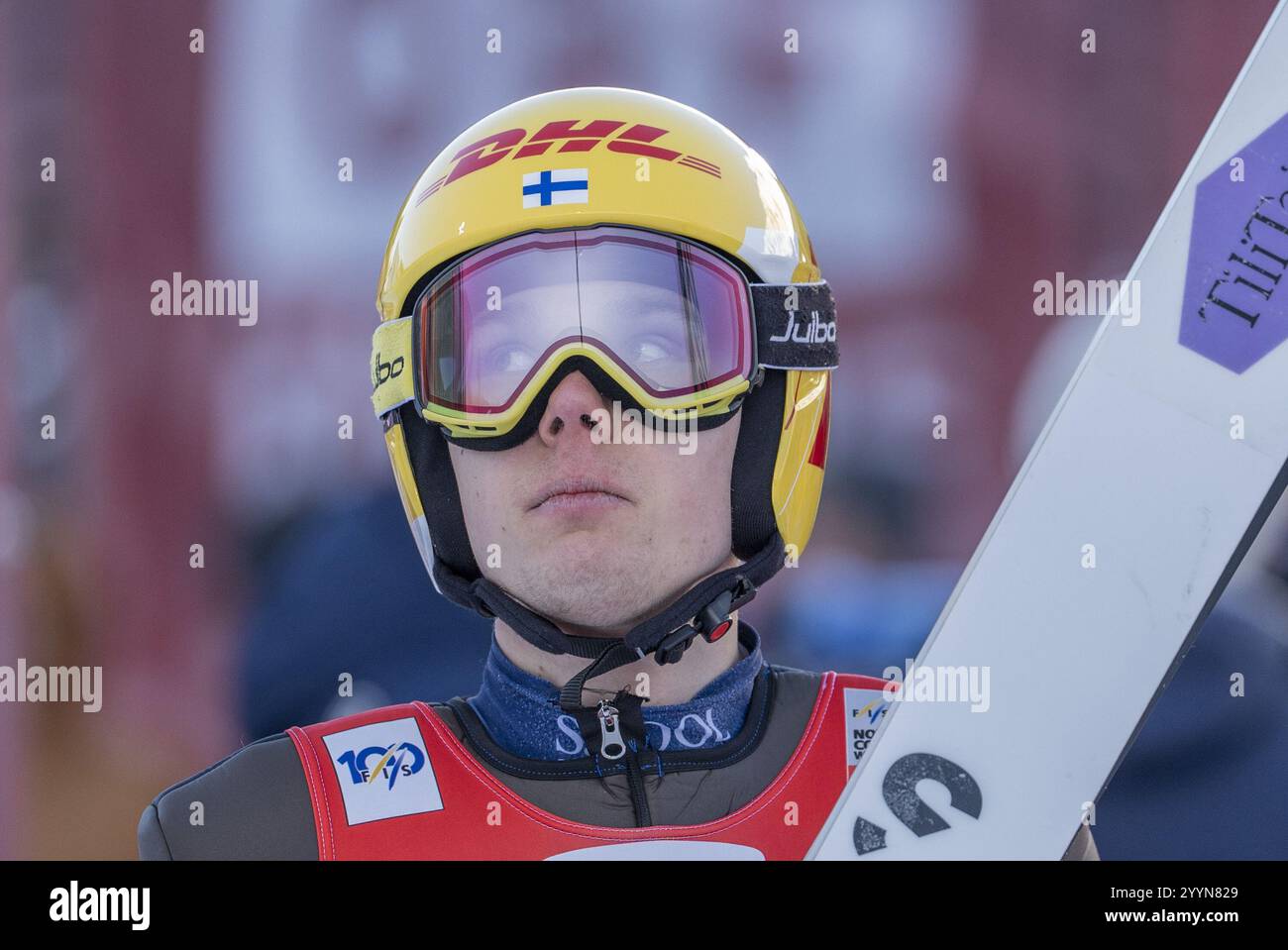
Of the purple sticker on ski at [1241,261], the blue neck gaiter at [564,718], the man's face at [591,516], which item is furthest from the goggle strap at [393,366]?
the purple sticker on ski at [1241,261]

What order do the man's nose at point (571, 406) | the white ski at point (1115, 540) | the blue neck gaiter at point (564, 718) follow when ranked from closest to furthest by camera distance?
the white ski at point (1115, 540) → the man's nose at point (571, 406) → the blue neck gaiter at point (564, 718)

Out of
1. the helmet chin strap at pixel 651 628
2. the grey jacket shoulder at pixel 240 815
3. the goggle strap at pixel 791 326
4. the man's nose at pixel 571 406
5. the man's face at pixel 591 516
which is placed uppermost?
the goggle strap at pixel 791 326

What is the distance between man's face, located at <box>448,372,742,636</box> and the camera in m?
2.05

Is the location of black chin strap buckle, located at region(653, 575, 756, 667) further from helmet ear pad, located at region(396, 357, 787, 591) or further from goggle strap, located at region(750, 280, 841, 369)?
goggle strap, located at region(750, 280, 841, 369)

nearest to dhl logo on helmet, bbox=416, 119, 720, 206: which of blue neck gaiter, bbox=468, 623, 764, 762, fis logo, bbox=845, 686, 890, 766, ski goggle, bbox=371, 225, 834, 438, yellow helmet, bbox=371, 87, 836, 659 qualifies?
yellow helmet, bbox=371, 87, 836, 659

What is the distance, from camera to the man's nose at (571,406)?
6.70ft

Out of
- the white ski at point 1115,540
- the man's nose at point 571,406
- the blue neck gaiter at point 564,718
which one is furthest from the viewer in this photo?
the blue neck gaiter at point 564,718

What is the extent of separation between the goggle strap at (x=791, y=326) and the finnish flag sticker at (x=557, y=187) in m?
0.32

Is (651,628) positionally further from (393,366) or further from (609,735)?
(393,366)

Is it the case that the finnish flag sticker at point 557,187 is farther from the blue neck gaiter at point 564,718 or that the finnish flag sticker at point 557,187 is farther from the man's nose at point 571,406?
the blue neck gaiter at point 564,718

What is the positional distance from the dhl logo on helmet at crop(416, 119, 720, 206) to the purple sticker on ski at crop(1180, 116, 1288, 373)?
0.78 metres

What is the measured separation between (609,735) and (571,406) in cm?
53

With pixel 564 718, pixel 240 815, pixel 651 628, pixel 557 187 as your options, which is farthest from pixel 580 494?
pixel 240 815
